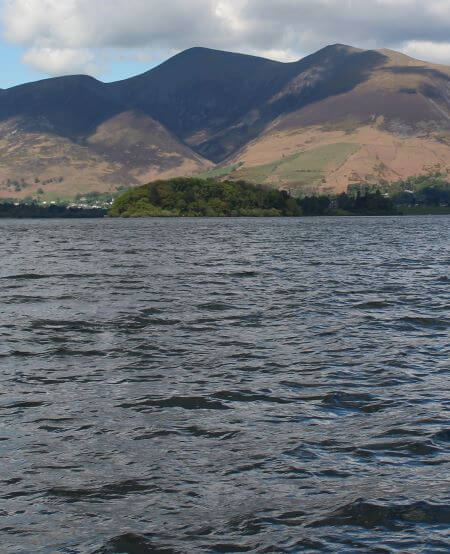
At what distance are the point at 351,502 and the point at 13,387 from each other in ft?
41.6

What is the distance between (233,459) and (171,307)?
26.3m

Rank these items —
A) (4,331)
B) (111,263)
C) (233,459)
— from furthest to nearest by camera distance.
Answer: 1. (111,263)
2. (4,331)
3. (233,459)

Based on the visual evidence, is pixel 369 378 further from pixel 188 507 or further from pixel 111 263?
pixel 111 263

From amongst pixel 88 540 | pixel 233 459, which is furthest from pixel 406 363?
pixel 88 540

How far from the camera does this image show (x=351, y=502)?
14.6m

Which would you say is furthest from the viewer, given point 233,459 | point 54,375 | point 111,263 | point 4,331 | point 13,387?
point 111,263

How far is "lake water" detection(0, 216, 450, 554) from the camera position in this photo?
1362 centimetres

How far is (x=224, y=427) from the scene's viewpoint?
19.7m

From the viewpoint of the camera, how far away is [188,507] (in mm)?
14461

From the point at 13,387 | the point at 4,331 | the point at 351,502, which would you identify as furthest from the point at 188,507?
the point at 4,331

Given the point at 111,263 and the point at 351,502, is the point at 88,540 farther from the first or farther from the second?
the point at 111,263

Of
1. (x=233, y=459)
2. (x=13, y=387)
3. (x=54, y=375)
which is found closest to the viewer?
(x=233, y=459)

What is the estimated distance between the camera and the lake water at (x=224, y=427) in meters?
13.6

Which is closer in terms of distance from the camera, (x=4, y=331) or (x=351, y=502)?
(x=351, y=502)
